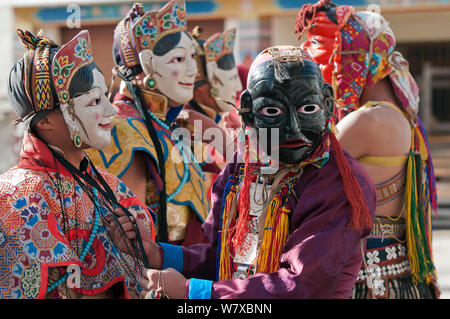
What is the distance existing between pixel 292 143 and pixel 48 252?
0.91 metres

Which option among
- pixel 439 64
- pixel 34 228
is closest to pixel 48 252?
pixel 34 228

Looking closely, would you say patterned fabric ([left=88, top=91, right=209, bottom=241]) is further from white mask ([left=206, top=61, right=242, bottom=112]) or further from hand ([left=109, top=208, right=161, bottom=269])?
white mask ([left=206, top=61, right=242, bottom=112])

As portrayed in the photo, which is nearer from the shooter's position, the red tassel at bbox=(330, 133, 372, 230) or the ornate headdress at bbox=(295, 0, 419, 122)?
the red tassel at bbox=(330, 133, 372, 230)

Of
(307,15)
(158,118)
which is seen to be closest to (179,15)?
(158,118)

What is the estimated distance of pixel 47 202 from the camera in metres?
2.24

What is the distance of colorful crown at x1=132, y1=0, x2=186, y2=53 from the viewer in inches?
132

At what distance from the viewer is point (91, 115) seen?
2.42 meters

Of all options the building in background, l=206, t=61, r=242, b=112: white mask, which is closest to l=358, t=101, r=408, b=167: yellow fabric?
l=206, t=61, r=242, b=112: white mask

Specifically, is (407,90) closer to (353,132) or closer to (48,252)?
(353,132)

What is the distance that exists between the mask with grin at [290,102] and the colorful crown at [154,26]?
1426 mm

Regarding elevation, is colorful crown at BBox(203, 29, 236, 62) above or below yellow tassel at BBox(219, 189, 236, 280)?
above

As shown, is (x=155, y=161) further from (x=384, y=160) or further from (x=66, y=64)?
(x=384, y=160)

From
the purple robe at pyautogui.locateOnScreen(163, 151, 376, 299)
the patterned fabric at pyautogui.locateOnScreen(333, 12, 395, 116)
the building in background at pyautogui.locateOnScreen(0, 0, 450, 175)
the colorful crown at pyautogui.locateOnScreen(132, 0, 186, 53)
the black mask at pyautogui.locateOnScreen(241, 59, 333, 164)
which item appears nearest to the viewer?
the purple robe at pyautogui.locateOnScreen(163, 151, 376, 299)

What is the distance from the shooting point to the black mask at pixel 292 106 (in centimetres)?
203
